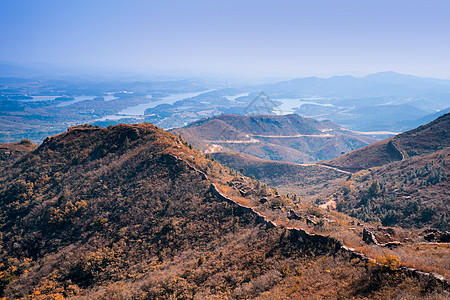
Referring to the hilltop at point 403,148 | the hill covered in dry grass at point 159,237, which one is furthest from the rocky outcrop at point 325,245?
the hilltop at point 403,148

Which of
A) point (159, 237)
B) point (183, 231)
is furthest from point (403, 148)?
point (159, 237)

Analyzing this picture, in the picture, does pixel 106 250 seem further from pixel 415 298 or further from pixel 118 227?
pixel 415 298

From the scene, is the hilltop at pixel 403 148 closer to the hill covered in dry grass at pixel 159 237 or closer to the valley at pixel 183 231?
the valley at pixel 183 231

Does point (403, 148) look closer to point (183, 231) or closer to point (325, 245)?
point (325, 245)

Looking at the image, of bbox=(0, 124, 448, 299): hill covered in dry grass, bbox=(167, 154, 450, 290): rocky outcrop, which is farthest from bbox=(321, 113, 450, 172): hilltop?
bbox=(167, 154, 450, 290): rocky outcrop

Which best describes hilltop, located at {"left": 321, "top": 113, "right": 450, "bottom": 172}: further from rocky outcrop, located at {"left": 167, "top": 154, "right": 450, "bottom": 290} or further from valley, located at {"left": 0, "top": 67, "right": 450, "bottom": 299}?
rocky outcrop, located at {"left": 167, "top": 154, "right": 450, "bottom": 290}

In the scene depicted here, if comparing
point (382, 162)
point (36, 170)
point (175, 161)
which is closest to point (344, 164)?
point (382, 162)
